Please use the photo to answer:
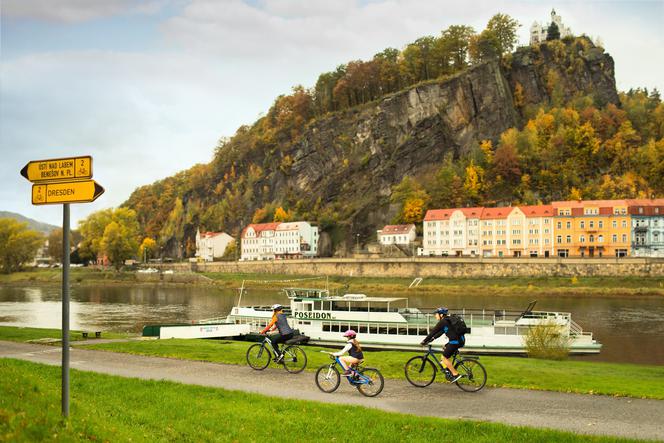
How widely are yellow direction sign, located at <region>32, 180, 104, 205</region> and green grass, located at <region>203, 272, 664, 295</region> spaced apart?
274 ft

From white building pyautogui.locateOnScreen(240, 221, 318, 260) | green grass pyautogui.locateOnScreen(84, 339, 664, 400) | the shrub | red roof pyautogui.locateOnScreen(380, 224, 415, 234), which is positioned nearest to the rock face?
white building pyautogui.locateOnScreen(240, 221, 318, 260)

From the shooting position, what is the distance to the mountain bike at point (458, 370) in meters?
17.4

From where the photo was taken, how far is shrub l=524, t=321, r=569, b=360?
104 ft

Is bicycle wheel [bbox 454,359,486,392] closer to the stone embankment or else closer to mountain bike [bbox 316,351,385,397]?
mountain bike [bbox 316,351,385,397]

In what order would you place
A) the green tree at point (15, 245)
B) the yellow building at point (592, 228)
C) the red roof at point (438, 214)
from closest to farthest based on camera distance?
1. the yellow building at point (592, 228)
2. the red roof at point (438, 214)
3. the green tree at point (15, 245)

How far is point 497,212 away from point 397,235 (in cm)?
2044

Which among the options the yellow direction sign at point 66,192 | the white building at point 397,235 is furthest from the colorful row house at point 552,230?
the yellow direction sign at point 66,192

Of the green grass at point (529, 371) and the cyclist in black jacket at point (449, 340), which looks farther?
the green grass at point (529, 371)

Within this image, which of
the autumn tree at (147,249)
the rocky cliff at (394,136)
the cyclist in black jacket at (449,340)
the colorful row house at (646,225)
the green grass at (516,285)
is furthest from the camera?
the autumn tree at (147,249)

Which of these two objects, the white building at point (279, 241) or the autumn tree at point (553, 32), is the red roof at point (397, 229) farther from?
the autumn tree at point (553, 32)

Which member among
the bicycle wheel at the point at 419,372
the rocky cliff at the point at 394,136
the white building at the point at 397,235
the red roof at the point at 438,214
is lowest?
the bicycle wheel at the point at 419,372

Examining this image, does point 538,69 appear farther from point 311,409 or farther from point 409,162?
point 311,409

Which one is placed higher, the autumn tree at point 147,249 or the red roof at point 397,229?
the red roof at point 397,229

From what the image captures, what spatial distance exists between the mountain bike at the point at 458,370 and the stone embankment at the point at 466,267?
84237 millimetres
